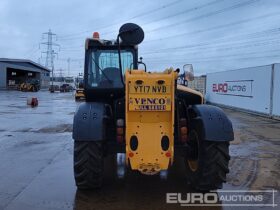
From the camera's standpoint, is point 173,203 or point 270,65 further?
point 270,65

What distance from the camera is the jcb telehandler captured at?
21.2 feet

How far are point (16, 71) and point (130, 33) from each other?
320 feet

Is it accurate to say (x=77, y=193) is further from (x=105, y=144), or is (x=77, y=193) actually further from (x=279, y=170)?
(x=279, y=170)

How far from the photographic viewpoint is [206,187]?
22.4 ft

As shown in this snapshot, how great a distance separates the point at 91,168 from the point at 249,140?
816cm

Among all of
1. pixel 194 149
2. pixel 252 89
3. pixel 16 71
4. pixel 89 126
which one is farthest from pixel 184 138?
pixel 16 71

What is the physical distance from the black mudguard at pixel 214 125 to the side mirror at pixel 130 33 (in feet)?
5.27

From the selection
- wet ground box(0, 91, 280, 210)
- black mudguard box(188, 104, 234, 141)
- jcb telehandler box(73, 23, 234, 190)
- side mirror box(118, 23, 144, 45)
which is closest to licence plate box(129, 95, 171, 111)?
jcb telehandler box(73, 23, 234, 190)

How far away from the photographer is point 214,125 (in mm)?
6703

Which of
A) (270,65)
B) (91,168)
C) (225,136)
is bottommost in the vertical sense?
(91,168)

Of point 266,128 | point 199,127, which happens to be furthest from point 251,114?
point 199,127

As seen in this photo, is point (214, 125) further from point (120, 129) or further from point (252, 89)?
point (252, 89)

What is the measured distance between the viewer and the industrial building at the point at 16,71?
8581 centimetres

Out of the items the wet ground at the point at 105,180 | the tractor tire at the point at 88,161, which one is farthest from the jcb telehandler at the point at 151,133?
the wet ground at the point at 105,180
